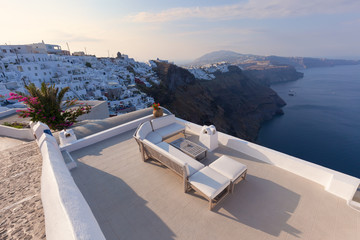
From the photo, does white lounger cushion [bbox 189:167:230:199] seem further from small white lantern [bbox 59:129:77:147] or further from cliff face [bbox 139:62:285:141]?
cliff face [bbox 139:62:285:141]

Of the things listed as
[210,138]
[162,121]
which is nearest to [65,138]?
[162,121]

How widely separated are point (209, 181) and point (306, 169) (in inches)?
108

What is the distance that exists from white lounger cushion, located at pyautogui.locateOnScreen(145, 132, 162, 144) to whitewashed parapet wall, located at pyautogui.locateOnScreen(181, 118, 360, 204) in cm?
224

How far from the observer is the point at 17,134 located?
→ 26.8 ft

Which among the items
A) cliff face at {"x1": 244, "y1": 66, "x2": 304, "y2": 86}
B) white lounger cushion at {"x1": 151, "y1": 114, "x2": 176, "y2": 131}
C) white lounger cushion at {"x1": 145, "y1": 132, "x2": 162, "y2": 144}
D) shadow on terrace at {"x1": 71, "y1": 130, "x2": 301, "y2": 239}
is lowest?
cliff face at {"x1": 244, "y1": 66, "x2": 304, "y2": 86}

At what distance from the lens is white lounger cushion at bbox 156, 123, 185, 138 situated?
5.81 metres

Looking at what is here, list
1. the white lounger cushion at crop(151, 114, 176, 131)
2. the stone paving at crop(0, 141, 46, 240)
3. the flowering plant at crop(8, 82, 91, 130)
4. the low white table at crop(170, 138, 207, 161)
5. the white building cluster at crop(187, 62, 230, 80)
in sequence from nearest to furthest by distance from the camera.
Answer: the stone paving at crop(0, 141, 46, 240) → the low white table at crop(170, 138, 207, 161) → the white lounger cushion at crop(151, 114, 176, 131) → the flowering plant at crop(8, 82, 91, 130) → the white building cluster at crop(187, 62, 230, 80)

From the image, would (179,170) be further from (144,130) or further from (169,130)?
(169,130)

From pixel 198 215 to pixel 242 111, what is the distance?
66.3 metres

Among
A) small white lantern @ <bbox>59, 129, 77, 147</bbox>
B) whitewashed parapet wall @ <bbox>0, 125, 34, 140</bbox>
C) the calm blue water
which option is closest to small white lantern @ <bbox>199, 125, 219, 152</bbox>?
small white lantern @ <bbox>59, 129, 77, 147</bbox>

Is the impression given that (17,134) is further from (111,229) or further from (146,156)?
(111,229)

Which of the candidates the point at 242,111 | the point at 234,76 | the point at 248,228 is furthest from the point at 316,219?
the point at 234,76

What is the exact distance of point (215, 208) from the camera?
338 cm

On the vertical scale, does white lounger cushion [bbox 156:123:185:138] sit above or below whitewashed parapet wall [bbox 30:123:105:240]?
below
